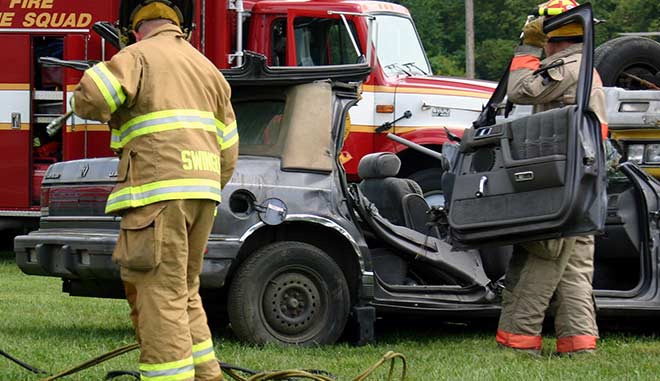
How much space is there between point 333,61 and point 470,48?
1935 centimetres

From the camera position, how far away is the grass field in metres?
6.50

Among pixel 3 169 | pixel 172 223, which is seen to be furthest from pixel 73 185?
pixel 3 169

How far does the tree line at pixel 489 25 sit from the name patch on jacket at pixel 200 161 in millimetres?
32166

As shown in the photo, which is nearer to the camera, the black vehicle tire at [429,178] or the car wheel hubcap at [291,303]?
the car wheel hubcap at [291,303]

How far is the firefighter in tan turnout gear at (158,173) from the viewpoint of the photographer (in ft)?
17.0

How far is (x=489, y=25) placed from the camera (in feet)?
150

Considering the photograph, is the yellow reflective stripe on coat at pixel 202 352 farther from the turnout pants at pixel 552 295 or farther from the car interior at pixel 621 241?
the car interior at pixel 621 241

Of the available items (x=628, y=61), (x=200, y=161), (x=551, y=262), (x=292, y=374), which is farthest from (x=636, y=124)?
(x=200, y=161)

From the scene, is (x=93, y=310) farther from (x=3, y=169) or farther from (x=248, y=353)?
(x=3, y=169)

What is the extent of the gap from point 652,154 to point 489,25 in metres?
35.7

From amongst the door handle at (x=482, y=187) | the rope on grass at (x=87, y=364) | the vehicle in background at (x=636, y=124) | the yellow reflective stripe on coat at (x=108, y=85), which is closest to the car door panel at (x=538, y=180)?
the door handle at (x=482, y=187)

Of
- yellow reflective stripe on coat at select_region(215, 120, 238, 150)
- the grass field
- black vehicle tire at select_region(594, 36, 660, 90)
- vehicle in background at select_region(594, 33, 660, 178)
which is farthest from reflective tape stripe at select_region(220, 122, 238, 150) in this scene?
black vehicle tire at select_region(594, 36, 660, 90)

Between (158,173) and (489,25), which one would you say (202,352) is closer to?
(158,173)

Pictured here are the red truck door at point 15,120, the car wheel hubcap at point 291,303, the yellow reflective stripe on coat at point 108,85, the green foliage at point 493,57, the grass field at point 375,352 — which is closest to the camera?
the yellow reflective stripe on coat at point 108,85
